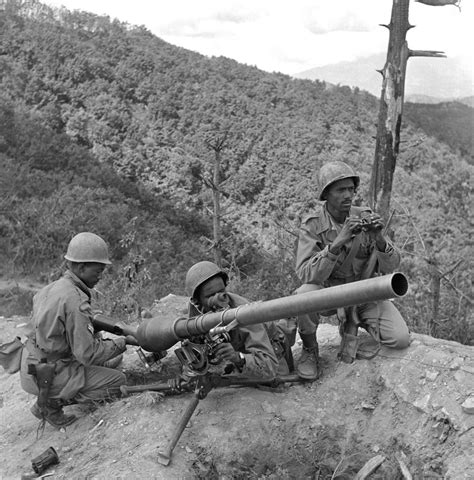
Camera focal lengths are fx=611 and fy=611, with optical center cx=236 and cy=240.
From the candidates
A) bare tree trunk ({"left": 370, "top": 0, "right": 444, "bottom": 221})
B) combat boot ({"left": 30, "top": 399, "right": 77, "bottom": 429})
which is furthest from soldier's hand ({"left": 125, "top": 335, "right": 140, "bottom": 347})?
bare tree trunk ({"left": 370, "top": 0, "right": 444, "bottom": 221})

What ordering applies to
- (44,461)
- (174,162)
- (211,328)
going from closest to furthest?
(211,328) < (44,461) < (174,162)

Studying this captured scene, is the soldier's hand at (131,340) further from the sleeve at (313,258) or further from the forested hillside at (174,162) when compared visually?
the forested hillside at (174,162)

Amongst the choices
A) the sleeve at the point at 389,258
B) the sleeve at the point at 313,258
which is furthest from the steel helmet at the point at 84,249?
the sleeve at the point at 389,258

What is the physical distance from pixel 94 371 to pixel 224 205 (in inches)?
630

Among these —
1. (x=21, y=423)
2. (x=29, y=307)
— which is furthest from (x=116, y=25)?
(x=21, y=423)

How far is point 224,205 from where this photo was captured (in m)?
20.5

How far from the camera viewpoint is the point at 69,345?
14.4 feet

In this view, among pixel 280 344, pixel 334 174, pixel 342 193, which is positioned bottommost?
pixel 280 344

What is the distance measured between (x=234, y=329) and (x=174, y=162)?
19056 mm

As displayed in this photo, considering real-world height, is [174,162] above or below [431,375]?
above

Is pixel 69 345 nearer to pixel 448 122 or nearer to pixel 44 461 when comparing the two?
pixel 44 461

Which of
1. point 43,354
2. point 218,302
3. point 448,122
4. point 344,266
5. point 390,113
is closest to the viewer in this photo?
point 218,302

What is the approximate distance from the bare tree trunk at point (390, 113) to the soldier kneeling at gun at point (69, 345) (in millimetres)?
5665

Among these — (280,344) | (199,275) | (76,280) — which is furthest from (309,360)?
(76,280)
